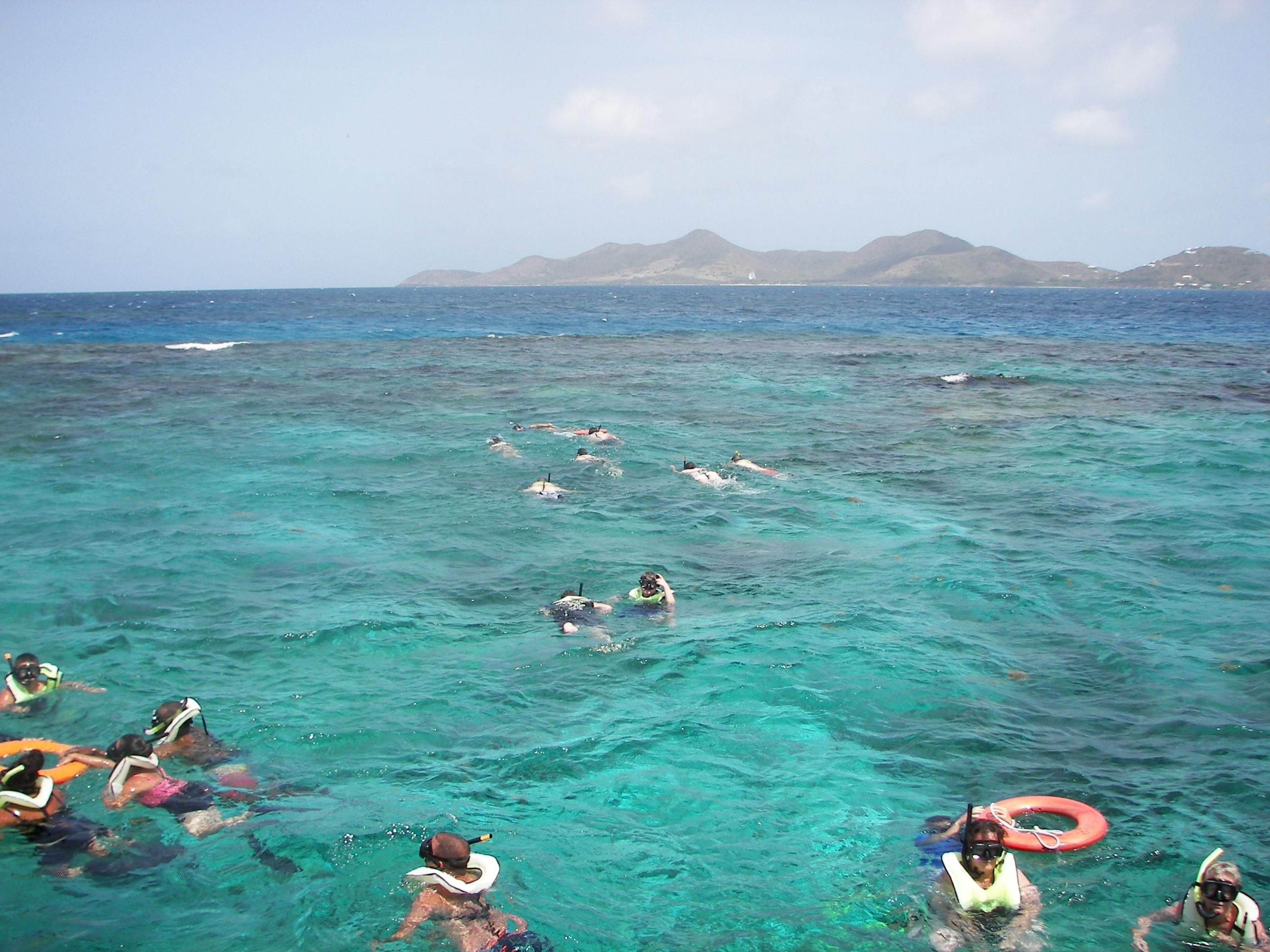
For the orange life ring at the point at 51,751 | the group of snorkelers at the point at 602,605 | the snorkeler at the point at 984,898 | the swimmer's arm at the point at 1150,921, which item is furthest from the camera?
the group of snorkelers at the point at 602,605

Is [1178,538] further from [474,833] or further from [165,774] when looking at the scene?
[165,774]

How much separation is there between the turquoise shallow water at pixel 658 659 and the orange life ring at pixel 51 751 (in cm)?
28

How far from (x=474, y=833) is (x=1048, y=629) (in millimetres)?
10311

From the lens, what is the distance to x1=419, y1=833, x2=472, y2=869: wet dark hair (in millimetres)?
7285

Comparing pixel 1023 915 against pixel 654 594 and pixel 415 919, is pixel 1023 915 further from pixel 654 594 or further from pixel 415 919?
pixel 654 594

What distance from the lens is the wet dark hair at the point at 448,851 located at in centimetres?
729

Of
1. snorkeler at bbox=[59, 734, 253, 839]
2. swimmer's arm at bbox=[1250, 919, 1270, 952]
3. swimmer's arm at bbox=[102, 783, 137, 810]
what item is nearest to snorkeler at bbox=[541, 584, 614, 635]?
snorkeler at bbox=[59, 734, 253, 839]

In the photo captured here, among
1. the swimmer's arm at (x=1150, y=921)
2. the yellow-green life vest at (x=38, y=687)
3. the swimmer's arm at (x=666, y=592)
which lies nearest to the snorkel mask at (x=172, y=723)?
the yellow-green life vest at (x=38, y=687)

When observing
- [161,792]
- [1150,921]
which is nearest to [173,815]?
[161,792]

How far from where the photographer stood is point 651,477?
974 inches

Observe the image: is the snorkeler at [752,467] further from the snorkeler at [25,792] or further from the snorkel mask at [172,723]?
the snorkeler at [25,792]

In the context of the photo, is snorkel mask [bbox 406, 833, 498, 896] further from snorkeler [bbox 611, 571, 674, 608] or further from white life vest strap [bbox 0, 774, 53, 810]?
snorkeler [bbox 611, 571, 674, 608]

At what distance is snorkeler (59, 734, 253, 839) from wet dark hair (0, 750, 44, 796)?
76 cm

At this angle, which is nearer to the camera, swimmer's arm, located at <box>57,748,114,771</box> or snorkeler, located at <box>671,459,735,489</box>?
swimmer's arm, located at <box>57,748,114,771</box>
